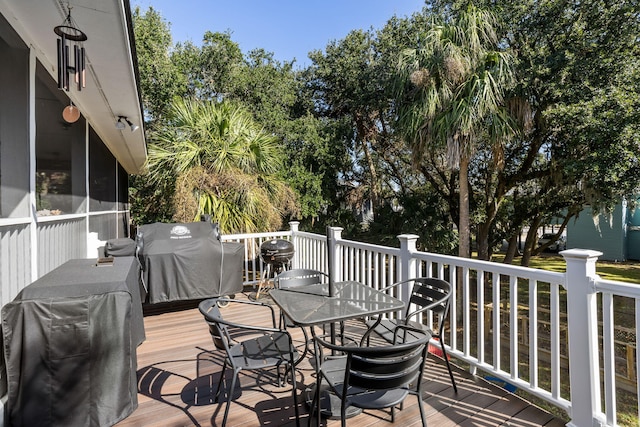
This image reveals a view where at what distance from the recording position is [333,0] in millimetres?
A: 12398

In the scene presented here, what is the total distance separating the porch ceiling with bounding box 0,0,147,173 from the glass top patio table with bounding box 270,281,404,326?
223cm

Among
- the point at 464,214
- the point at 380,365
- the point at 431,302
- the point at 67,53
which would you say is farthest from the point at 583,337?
the point at 464,214

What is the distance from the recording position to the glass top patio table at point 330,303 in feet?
7.01

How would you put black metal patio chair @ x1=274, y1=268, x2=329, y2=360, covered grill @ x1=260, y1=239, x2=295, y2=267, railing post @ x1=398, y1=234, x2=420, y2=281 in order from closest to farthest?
black metal patio chair @ x1=274, y1=268, x2=329, y2=360 → railing post @ x1=398, y1=234, x2=420, y2=281 → covered grill @ x1=260, y1=239, x2=295, y2=267

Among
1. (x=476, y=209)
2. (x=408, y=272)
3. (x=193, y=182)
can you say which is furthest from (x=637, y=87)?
(x=193, y=182)

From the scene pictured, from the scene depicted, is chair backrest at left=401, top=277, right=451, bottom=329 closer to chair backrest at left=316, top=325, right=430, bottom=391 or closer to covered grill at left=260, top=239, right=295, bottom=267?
chair backrest at left=316, top=325, right=430, bottom=391

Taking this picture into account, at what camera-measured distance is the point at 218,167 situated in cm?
626

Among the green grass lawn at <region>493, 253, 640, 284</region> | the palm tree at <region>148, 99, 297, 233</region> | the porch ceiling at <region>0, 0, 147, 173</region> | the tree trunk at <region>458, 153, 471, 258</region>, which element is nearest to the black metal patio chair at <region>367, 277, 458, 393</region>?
the porch ceiling at <region>0, 0, 147, 173</region>

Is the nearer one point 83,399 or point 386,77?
point 83,399

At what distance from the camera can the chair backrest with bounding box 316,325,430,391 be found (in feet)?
5.41

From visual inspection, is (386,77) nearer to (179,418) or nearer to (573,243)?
(179,418)

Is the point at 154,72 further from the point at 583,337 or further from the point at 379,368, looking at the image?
the point at 583,337

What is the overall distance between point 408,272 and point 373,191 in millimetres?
9634

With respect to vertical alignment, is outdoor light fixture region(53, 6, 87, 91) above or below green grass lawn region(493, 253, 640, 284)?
above
